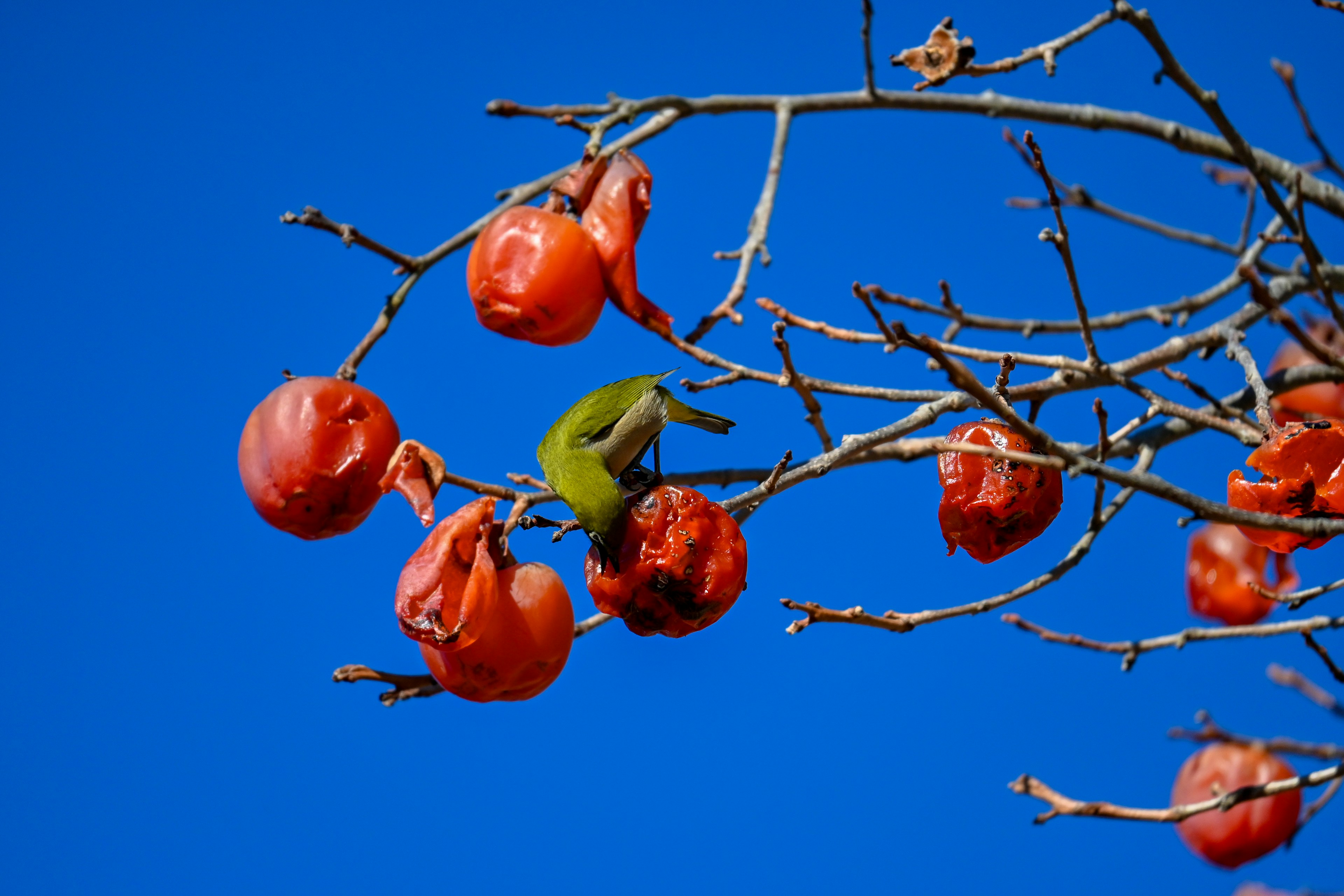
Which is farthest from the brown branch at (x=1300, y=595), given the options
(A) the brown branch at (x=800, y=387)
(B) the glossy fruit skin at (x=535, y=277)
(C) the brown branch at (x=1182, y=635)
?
(B) the glossy fruit skin at (x=535, y=277)

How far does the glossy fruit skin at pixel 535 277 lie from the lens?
2508 millimetres

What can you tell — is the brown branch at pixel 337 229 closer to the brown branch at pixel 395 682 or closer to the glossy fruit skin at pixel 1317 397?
the brown branch at pixel 395 682

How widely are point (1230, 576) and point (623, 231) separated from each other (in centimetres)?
236

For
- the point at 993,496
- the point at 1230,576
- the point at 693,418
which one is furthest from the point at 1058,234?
the point at 1230,576

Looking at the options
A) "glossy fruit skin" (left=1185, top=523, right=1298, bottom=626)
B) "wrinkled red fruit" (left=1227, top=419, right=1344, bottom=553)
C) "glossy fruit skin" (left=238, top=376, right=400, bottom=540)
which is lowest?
"wrinkled red fruit" (left=1227, top=419, right=1344, bottom=553)

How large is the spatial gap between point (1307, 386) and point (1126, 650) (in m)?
1.24

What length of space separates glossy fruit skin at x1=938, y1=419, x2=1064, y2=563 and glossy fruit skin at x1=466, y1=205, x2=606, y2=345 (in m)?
0.92

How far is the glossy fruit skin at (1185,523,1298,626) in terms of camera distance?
11.7 ft

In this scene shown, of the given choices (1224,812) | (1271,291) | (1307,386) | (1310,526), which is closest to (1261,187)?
(1271,291)

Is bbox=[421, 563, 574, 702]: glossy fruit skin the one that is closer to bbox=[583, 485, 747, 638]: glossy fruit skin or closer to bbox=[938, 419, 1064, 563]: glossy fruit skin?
bbox=[583, 485, 747, 638]: glossy fruit skin

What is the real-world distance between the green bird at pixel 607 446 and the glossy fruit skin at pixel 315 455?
41 centimetres

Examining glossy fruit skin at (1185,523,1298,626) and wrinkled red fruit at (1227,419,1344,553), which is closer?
wrinkled red fruit at (1227,419,1344,553)

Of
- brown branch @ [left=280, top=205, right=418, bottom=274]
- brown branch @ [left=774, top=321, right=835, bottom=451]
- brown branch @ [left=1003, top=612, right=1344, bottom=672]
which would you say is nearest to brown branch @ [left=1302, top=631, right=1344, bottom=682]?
brown branch @ [left=1003, top=612, right=1344, bottom=672]

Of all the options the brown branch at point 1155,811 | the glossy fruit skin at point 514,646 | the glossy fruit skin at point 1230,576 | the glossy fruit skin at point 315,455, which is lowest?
the brown branch at point 1155,811
